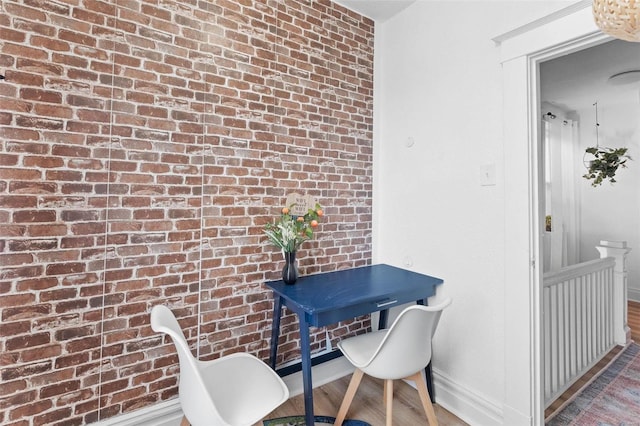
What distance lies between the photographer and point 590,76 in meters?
3.47

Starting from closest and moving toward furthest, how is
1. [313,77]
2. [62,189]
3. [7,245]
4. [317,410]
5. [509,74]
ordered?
[7,245] → [62,189] → [509,74] → [317,410] → [313,77]

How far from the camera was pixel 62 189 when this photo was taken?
156cm

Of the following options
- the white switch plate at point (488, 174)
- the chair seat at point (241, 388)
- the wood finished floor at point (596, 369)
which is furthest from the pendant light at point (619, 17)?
the wood finished floor at point (596, 369)

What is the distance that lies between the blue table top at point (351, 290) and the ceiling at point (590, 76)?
2.57 m

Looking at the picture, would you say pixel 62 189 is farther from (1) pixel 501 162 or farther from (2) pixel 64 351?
(1) pixel 501 162

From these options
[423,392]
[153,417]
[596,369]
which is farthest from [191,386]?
[596,369]

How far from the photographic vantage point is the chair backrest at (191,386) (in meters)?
1.22

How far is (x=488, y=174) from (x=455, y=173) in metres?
0.24

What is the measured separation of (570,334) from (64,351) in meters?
3.34

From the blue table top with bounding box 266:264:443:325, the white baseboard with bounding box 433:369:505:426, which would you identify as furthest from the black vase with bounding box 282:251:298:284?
the white baseboard with bounding box 433:369:505:426

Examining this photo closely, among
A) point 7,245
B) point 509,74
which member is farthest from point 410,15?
point 7,245

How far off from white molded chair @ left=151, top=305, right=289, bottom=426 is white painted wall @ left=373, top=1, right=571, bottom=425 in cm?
128

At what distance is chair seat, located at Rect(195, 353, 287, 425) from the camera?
4.47 feet

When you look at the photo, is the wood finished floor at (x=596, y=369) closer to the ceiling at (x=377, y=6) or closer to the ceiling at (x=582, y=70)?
the ceiling at (x=582, y=70)
